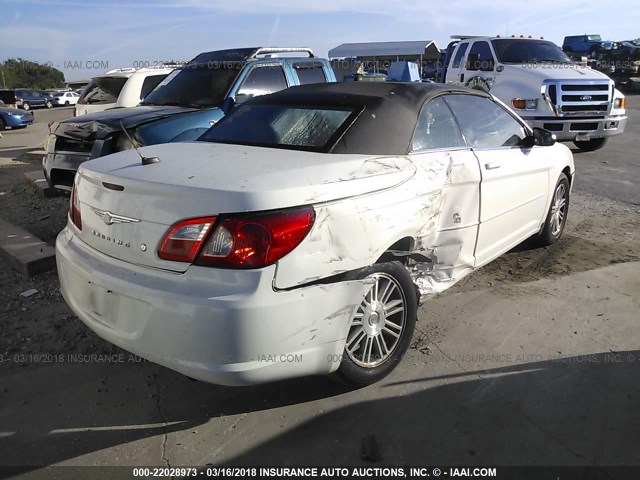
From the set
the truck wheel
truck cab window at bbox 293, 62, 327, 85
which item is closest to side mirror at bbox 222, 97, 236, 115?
truck cab window at bbox 293, 62, 327, 85

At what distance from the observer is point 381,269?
281 centimetres

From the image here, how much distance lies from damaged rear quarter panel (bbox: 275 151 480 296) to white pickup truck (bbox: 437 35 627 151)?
7.13 metres

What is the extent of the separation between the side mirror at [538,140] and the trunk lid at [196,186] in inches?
66.4

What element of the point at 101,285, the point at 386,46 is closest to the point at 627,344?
the point at 101,285

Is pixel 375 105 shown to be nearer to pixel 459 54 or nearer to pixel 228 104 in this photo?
pixel 228 104

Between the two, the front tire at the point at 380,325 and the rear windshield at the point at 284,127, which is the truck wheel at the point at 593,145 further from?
the front tire at the point at 380,325

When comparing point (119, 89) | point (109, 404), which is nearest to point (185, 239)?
point (109, 404)

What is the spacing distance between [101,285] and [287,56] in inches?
220

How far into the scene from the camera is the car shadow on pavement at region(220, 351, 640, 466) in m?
2.46

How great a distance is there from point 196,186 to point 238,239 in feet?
1.09

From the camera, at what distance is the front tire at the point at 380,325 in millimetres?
2809

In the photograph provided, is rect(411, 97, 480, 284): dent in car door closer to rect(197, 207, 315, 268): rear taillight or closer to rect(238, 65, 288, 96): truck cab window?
rect(197, 207, 315, 268): rear taillight

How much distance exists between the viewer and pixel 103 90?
9945 mm

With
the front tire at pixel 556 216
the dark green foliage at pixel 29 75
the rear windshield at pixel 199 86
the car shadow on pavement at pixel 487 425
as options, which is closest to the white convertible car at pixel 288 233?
the car shadow on pavement at pixel 487 425
